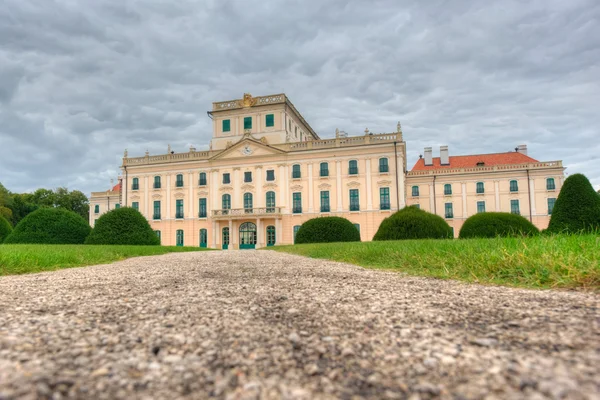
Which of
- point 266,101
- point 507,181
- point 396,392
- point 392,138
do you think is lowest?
point 396,392

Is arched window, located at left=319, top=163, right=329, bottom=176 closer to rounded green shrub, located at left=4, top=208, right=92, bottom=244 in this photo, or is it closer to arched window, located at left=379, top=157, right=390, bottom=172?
arched window, located at left=379, top=157, right=390, bottom=172

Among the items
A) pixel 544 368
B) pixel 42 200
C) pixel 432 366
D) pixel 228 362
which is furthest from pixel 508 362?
pixel 42 200

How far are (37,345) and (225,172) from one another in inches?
1547

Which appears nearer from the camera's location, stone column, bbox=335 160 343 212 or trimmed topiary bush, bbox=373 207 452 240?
trimmed topiary bush, bbox=373 207 452 240

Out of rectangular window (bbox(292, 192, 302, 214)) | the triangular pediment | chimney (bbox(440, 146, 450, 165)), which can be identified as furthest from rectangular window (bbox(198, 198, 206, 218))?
chimney (bbox(440, 146, 450, 165))

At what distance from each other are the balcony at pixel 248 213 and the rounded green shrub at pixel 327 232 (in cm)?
1384

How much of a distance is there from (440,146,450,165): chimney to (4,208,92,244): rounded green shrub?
128 feet

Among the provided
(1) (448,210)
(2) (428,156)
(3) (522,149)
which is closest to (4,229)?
(1) (448,210)

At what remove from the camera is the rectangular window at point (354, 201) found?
37603mm

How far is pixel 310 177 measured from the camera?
1527 inches

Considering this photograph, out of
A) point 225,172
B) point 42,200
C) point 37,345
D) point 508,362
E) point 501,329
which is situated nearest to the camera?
point 508,362

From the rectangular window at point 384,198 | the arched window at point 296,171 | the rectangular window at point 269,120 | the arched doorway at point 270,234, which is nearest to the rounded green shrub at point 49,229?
the arched doorway at point 270,234

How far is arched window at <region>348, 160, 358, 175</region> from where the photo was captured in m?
37.9

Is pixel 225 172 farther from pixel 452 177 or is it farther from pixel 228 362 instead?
pixel 228 362
